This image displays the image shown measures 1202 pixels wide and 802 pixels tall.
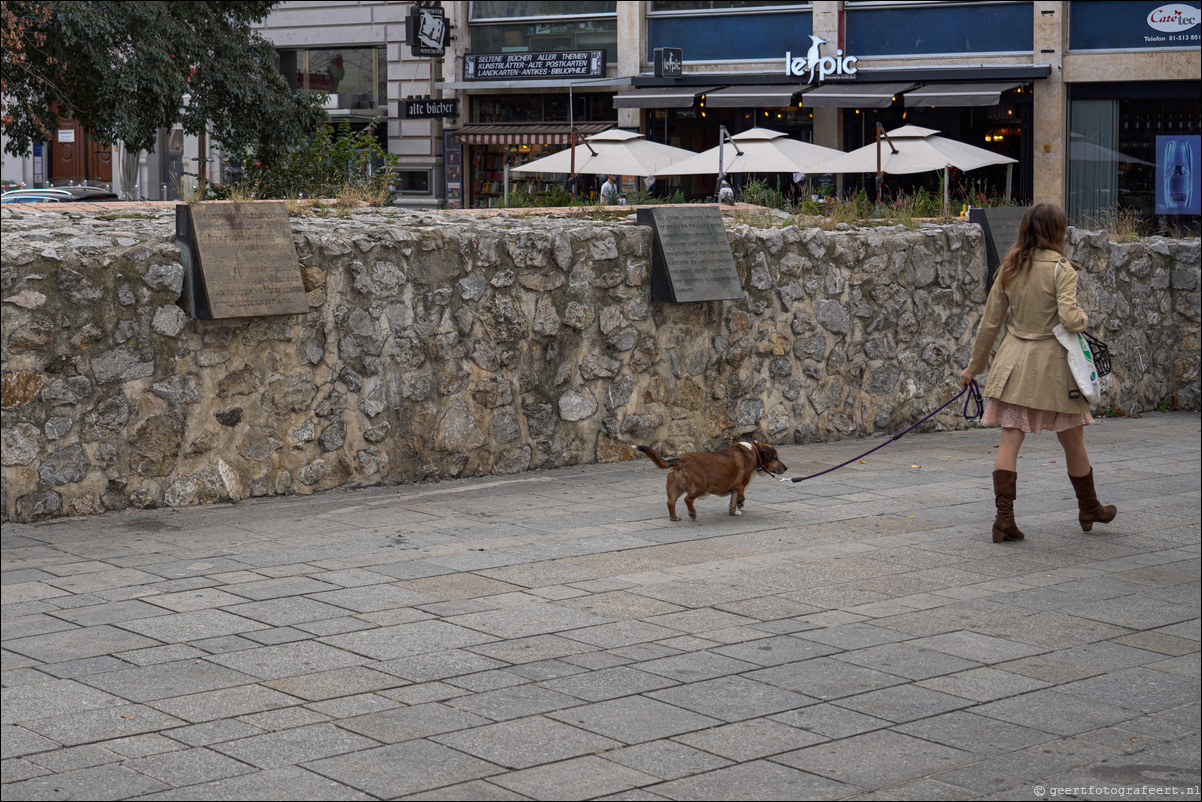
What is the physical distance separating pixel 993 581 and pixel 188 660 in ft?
13.0

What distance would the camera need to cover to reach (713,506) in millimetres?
9086

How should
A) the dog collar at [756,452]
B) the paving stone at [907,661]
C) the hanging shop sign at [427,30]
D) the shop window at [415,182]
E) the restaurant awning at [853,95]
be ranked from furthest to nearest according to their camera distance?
the shop window at [415,182]
the hanging shop sign at [427,30]
the restaurant awning at [853,95]
the dog collar at [756,452]
the paving stone at [907,661]

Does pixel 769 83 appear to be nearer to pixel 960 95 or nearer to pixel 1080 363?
pixel 960 95

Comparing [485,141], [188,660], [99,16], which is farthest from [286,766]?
[485,141]

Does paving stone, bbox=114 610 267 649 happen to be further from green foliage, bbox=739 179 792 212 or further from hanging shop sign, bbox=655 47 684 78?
hanging shop sign, bbox=655 47 684 78

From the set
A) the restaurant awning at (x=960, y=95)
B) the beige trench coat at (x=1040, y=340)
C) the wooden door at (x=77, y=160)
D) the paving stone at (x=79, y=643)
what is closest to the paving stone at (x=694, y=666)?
the paving stone at (x=79, y=643)

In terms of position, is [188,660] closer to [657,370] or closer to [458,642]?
[458,642]

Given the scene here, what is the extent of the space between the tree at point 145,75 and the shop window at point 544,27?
41.6ft

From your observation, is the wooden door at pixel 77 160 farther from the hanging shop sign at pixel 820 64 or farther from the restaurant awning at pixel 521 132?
the hanging shop sign at pixel 820 64

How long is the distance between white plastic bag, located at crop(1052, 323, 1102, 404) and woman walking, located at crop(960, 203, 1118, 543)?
56 millimetres

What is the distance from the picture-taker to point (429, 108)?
118ft

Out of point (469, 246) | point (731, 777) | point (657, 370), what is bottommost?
point (731, 777)

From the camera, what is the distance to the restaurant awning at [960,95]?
92.7 feet

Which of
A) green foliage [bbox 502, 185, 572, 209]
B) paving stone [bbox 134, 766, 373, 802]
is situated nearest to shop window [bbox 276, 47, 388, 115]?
green foliage [bbox 502, 185, 572, 209]
